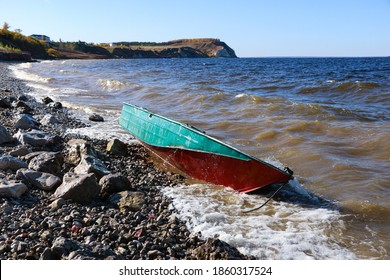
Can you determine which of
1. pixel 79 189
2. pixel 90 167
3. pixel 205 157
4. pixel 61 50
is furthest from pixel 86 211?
pixel 61 50

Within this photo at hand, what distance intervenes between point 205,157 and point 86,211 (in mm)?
3349

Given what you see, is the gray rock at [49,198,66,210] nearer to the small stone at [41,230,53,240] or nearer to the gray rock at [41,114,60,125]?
the small stone at [41,230,53,240]

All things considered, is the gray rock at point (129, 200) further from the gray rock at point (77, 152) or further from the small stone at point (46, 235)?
the gray rock at point (77, 152)

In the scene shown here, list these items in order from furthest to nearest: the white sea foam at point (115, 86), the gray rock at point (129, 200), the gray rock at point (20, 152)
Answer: the white sea foam at point (115, 86) → the gray rock at point (20, 152) → the gray rock at point (129, 200)

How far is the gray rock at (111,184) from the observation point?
6.98m

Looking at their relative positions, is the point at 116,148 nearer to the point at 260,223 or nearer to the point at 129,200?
the point at 129,200

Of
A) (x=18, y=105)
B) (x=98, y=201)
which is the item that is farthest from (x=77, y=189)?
(x=18, y=105)

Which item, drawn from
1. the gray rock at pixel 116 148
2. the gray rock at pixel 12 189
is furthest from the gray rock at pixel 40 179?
the gray rock at pixel 116 148

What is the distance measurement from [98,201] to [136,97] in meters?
18.1

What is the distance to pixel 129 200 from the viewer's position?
6.70 m

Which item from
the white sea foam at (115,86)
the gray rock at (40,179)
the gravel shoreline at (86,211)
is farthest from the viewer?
the white sea foam at (115,86)

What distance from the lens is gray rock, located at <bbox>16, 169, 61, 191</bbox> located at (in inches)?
273

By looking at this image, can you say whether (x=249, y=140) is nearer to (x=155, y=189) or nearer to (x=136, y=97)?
(x=155, y=189)

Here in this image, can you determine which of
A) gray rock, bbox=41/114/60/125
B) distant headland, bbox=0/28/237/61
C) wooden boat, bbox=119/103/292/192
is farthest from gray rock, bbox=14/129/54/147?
distant headland, bbox=0/28/237/61
